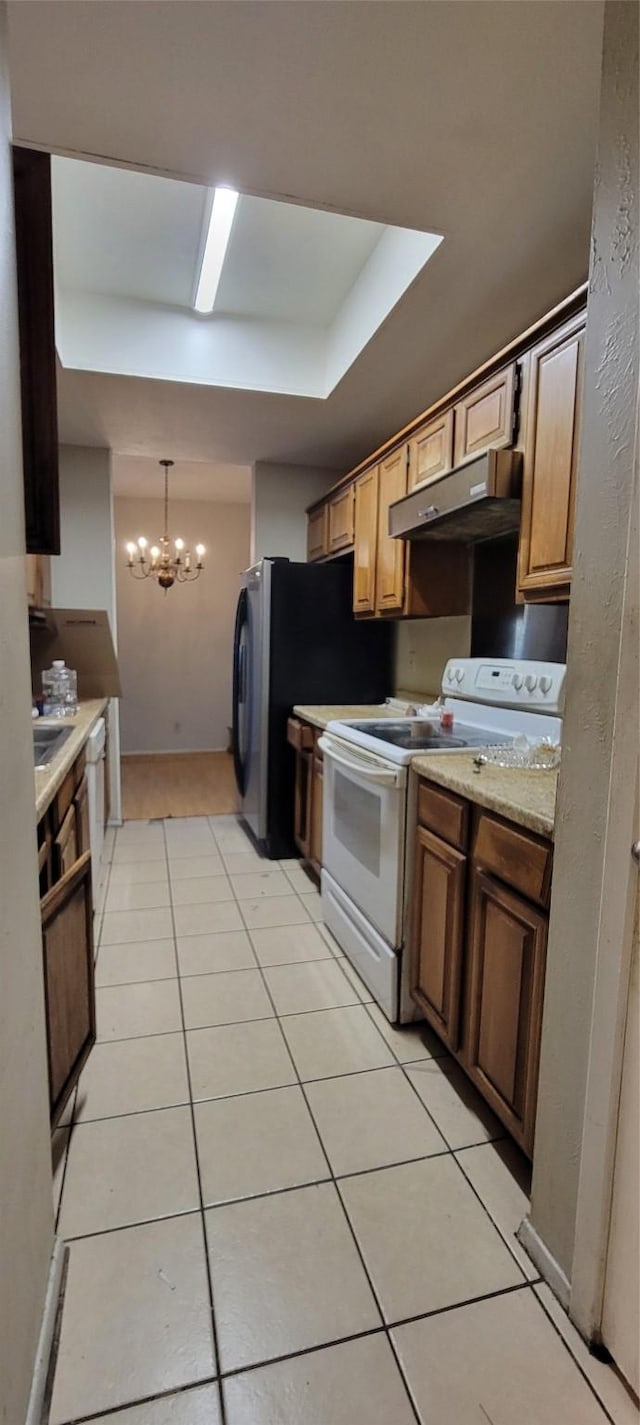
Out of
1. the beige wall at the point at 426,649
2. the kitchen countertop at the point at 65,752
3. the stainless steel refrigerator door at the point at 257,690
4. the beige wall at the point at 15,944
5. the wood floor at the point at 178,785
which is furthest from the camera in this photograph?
the wood floor at the point at 178,785

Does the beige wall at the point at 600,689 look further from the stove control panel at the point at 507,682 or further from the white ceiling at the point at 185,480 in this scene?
the white ceiling at the point at 185,480

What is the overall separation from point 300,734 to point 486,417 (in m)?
1.68

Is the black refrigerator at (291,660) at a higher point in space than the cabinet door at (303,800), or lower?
higher

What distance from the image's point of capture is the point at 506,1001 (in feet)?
4.53

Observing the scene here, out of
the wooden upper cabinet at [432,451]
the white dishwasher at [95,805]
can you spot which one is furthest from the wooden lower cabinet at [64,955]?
the wooden upper cabinet at [432,451]

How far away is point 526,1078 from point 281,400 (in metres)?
2.81

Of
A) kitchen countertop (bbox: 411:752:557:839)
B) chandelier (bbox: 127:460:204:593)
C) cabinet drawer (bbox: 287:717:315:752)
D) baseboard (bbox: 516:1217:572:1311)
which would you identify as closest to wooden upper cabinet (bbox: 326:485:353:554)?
cabinet drawer (bbox: 287:717:315:752)

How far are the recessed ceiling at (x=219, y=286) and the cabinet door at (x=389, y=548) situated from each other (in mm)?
444

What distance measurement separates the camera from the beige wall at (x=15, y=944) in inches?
31.4

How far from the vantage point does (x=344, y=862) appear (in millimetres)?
2332

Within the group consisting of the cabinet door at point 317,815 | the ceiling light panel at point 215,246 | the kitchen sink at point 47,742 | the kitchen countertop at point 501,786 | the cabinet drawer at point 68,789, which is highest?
the ceiling light panel at point 215,246

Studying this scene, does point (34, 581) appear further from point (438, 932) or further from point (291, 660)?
point (438, 932)

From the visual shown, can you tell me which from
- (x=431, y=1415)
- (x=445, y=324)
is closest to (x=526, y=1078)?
(x=431, y=1415)

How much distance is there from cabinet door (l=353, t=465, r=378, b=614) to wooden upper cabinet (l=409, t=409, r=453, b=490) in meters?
0.43
